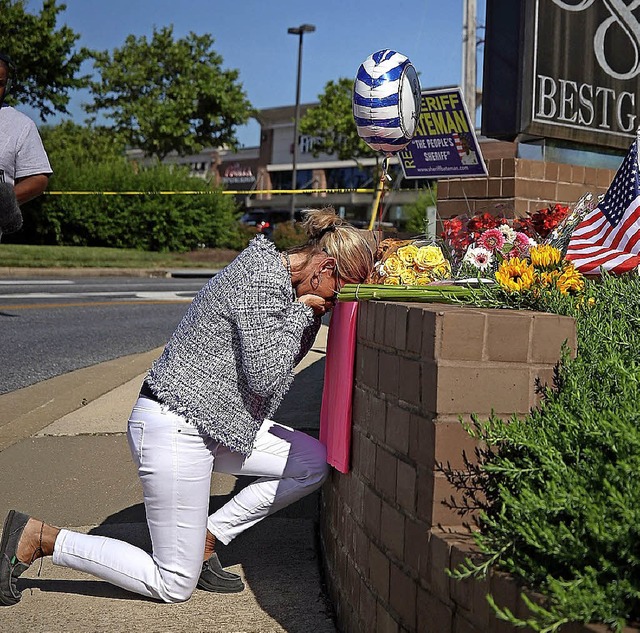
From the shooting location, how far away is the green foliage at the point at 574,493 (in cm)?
188

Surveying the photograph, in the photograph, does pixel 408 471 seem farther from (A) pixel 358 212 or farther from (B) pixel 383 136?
(A) pixel 358 212

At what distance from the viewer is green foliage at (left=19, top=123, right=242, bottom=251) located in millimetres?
30688

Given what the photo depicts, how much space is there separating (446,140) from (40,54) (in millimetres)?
25259

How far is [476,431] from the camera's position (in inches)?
96.0

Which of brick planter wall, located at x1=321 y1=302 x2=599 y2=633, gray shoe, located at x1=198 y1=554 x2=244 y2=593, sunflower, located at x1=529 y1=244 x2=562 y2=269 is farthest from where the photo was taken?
gray shoe, located at x1=198 y1=554 x2=244 y2=593

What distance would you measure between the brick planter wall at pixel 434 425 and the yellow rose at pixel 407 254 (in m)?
0.77

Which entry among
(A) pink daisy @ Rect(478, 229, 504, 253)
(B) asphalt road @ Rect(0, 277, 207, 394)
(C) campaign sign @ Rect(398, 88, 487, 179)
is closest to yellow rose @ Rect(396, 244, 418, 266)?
(A) pink daisy @ Rect(478, 229, 504, 253)

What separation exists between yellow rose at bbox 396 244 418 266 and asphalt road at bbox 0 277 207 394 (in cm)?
434

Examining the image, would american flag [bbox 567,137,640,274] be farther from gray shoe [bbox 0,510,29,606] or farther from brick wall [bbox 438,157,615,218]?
gray shoe [bbox 0,510,29,606]

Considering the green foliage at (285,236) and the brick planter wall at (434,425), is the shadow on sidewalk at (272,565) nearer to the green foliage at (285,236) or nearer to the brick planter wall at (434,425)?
the brick planter wall at (434,425)

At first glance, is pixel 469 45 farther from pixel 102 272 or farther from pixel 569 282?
pixel 569 282

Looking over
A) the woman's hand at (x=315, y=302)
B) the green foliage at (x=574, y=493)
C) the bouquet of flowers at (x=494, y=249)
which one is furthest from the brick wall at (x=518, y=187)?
the green foliage at (x=574, y=493)

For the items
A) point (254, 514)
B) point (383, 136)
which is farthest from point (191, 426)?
point (383, 136)

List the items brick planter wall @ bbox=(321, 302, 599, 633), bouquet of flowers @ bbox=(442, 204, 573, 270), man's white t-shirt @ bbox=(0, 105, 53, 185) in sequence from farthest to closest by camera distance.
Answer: man's white t-shirt @ bbox=(0, 105, 53, 185) < bouquet of flowers @ bbox=(442, 204, 573, 270) < brick planter wall @ bbox=(321, 302, 599, 633)
